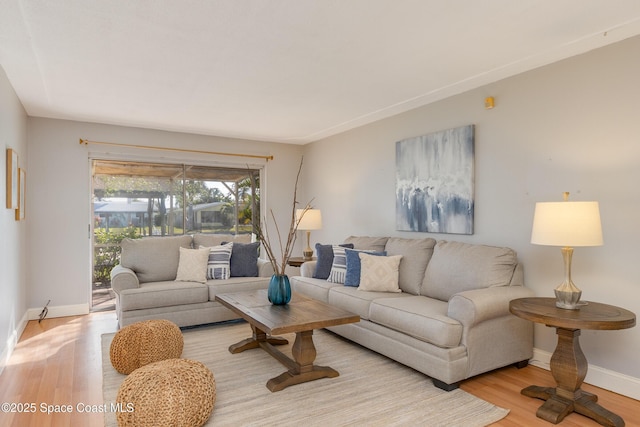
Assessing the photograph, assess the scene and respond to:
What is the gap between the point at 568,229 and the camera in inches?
95.3

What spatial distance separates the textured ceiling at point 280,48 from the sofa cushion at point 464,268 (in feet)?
4.98

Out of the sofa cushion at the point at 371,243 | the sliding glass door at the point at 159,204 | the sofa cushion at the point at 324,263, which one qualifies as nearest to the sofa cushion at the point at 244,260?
the sofa cushion at the point at 324,263

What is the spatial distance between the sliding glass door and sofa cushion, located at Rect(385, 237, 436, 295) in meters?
3.00

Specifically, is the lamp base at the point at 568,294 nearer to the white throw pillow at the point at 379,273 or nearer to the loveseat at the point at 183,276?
the white throw pillow at the point at 379,273

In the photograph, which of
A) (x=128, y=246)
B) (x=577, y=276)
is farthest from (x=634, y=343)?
(x=128, y=246)

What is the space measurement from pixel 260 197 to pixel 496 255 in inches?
158

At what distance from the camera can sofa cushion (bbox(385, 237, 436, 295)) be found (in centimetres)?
379

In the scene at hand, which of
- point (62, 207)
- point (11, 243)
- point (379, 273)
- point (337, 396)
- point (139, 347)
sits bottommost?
point (337, 396)

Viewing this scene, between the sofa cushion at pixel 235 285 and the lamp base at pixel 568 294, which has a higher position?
the lamp base at pixel 568 294

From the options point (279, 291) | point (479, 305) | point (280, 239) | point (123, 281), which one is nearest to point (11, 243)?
point (123, 281)

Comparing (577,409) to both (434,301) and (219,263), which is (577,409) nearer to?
(434,301)

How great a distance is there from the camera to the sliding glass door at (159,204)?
5305mm

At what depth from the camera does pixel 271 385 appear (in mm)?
2744

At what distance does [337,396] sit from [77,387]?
6.08 ft
